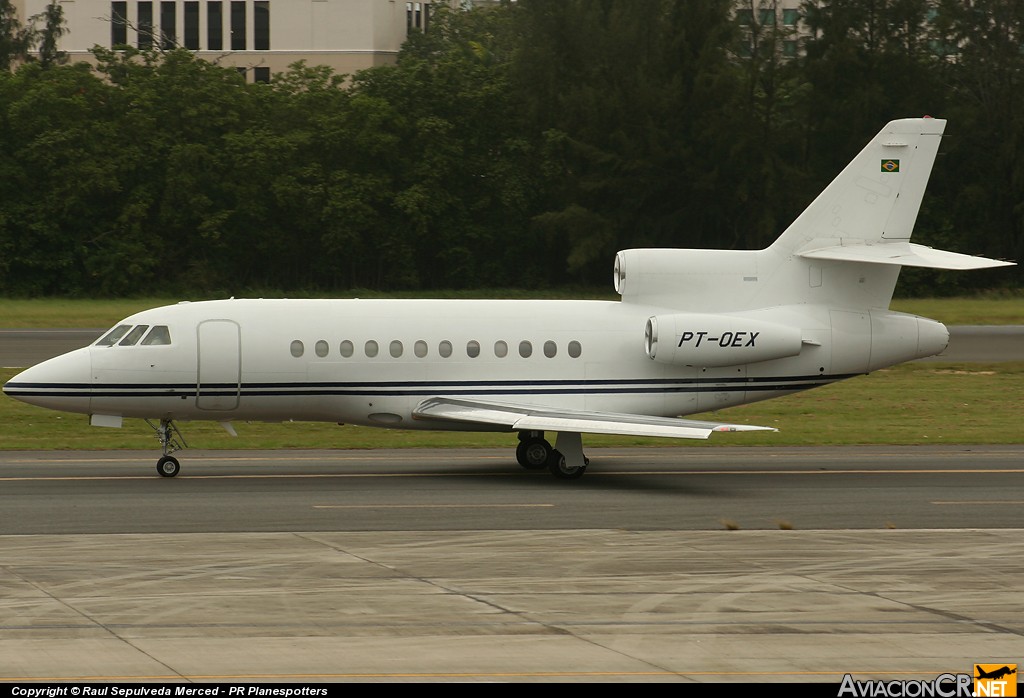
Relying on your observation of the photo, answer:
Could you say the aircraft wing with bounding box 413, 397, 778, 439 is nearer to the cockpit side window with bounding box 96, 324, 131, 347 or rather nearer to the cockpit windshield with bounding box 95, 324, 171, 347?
the cockpit windshield with bounding box 95, 324, 171, 347

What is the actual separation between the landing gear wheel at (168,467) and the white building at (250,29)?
245ft

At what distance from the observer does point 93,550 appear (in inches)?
650

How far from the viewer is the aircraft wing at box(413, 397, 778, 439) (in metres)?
21.7

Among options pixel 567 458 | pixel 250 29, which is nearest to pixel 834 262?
pixel 567 458

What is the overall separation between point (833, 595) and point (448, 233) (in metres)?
57.7

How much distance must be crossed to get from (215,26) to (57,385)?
78924 mm

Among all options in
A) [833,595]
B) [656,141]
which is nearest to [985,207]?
[656,141]

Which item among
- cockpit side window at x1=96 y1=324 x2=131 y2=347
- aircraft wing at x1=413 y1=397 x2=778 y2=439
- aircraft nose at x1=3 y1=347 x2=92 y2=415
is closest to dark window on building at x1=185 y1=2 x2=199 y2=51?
cockpit side window at x1=96 y1=324 x2=131 y2=347

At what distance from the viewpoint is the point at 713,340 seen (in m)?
23.9

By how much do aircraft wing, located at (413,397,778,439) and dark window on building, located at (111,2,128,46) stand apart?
7854 centimetres

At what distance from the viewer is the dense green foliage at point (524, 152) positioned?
68188mm

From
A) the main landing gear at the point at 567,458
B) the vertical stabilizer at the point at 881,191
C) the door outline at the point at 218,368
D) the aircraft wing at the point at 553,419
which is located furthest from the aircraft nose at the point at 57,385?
the vertical stabilizer at the point at 881,191

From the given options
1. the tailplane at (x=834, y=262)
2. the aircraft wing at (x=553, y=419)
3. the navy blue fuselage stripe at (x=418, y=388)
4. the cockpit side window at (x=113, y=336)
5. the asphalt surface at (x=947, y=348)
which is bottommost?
the asphalt surface at (x=947, y=348)

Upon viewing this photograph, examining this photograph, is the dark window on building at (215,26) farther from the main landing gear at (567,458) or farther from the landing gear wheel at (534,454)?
the main landing gear at (567,458)
